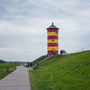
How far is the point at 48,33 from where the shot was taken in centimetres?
5125

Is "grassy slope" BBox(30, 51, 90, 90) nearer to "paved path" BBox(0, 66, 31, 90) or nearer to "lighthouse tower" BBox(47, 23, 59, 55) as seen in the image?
"paved path" BBox(0, 66, 31, 90)

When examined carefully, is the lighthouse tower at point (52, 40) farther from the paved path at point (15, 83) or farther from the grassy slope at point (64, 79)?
the paved path at point (15, 83)

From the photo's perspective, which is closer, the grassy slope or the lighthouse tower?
the grassy slope

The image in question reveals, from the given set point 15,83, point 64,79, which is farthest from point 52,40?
point 15,83

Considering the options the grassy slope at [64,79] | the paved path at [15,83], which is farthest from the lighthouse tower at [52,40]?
the paved path at [15,83]

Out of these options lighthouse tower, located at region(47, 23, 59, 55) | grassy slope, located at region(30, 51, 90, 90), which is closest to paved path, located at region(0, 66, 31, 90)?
grassy slope, located at region(30, 51, 90, 90)

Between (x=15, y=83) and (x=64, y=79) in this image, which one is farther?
(x=64, y=79)

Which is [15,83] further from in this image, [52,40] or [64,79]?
[52,40]

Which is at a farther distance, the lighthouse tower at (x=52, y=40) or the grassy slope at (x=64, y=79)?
the lighthouse tower at (x=52, y=40)

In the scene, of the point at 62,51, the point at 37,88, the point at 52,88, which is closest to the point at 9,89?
the point at 37,88

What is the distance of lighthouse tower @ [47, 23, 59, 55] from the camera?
4997 cm

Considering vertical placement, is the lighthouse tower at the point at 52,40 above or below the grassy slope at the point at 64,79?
above

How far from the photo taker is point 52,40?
164 feet

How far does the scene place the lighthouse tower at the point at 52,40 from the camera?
164 ft
